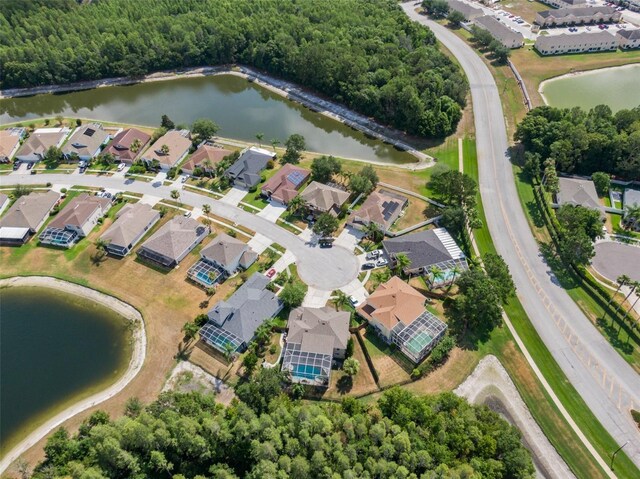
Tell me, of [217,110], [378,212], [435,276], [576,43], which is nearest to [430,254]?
[435,276]

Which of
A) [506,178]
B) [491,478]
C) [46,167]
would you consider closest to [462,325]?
[491,478]

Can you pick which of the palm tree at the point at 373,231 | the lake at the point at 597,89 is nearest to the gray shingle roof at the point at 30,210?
the palm tree at the point at 373,231

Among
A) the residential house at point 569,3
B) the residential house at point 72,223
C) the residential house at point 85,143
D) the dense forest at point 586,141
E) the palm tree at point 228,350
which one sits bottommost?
the residential house at point 72,223

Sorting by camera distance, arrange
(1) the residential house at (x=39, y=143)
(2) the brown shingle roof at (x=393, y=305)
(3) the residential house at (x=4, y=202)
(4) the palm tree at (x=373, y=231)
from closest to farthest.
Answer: (2) the brown shingle roof at (x=393, y=305) → (4) the palm tree at (x=373, y=231) → (3) the residential house at (x=4, y=202) → (1) the residential house at (x=39, y=143)

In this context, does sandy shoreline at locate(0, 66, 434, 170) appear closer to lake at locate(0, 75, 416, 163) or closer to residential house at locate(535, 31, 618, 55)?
lake at locate(0, 75, 416, 163)

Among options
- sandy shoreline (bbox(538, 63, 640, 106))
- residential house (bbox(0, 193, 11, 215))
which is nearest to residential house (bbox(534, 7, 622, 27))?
sandy shoreline (bbox(538, 63, 640, 106))

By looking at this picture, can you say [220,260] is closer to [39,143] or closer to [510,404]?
[510,404]

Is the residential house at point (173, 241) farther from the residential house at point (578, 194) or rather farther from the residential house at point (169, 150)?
the residential house at point (578, 194)
